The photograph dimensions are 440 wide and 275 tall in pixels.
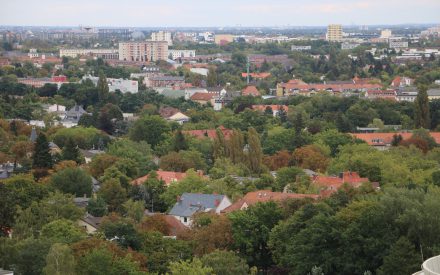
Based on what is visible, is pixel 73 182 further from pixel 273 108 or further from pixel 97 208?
pixel 273 108

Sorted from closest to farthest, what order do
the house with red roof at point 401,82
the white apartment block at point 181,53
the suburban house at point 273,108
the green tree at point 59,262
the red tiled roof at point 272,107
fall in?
the green tree at point 59,262 → the suburban house at point 273,108 → the red tiled roof at point 272,107 → the house with red roof at point 401,82 → the white apartment block at point 181,53

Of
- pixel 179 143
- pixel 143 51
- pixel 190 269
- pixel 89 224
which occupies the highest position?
pixel 190 269

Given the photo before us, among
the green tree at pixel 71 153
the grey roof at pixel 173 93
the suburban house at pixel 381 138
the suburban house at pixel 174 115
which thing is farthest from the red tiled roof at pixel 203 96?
the green tree at pixel 71 153

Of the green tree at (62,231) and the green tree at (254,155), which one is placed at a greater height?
the green tree at (62,231)

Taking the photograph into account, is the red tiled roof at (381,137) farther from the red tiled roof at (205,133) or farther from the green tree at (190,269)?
the green tree at (190,269)

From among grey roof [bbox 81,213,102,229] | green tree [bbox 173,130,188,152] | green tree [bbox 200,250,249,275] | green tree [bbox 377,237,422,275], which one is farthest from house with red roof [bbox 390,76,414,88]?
green tree [bbox 200,250,249,275]

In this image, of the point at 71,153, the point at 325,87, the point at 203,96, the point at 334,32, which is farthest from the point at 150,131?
the point at 334,32
